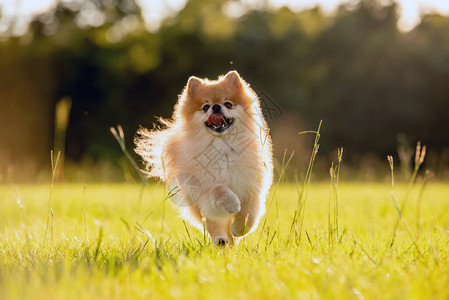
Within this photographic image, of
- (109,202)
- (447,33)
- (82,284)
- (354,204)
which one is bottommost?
(109,202)

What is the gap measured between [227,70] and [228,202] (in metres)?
12.9

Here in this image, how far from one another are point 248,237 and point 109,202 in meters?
4.37

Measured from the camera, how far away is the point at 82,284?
6.69ft

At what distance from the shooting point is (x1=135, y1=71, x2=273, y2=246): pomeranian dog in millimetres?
3285

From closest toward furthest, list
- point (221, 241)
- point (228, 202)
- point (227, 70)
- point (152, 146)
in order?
point (228, 202) < point (221, 241) < point (152, 146) < point (227, 70)

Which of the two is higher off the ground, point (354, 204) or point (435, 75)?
point (435, 75)

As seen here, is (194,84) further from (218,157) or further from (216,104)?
(218,157)

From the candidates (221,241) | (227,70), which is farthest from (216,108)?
(227,70)

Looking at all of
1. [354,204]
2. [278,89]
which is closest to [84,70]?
[278,89]

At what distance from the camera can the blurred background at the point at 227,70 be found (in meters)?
14.8

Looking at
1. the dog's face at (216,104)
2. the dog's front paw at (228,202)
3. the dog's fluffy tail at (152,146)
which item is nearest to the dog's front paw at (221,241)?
the dog's front paw at (228,202)

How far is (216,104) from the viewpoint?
143 inches

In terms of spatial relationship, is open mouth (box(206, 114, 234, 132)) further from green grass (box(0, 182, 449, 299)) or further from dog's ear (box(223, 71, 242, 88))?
green grass (box(0, 182, 449, 299))

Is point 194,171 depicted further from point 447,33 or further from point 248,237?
point 447,33
